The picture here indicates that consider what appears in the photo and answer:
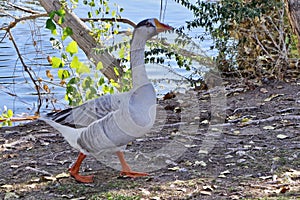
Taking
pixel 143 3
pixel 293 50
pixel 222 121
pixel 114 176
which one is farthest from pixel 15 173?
pixel 143 3

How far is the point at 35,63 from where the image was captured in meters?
9.02

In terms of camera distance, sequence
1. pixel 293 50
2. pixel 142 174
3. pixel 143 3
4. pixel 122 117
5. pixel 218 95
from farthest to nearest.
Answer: pixel 143 3
pixel 293 50
pixel 218 95
pixel 142 174
pixel 122 117

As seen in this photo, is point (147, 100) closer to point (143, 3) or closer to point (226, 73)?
point (226, 73)

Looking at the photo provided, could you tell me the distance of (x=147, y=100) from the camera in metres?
4.18

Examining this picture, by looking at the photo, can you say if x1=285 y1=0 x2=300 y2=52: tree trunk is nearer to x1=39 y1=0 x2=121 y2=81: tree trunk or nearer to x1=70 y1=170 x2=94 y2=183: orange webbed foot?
x1=39 y1=0 x2=121 y2=81: tree trunk

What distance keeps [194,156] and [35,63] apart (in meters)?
4.69

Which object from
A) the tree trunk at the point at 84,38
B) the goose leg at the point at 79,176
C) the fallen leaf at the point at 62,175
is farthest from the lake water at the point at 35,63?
the goose leg at the point at 79,176

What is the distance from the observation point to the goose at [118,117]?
414 cm

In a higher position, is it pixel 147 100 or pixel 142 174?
pixel 147 100

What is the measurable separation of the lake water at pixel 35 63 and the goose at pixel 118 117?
3522mm

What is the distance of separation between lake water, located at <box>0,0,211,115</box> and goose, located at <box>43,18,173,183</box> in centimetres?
352

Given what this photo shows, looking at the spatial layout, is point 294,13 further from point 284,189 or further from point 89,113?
point 89,113

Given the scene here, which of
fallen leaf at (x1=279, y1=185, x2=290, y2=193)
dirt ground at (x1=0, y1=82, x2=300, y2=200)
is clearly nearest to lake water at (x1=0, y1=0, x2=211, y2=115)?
dirt ground at (x1=0, y1=82, x2=300, y2=200)

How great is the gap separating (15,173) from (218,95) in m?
3.57
